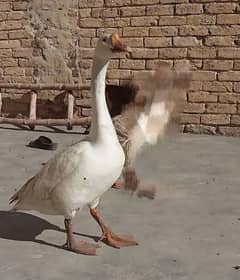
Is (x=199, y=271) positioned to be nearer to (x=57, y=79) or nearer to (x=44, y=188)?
(x=44, y=188)

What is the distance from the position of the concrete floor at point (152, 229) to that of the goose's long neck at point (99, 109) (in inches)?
28.7

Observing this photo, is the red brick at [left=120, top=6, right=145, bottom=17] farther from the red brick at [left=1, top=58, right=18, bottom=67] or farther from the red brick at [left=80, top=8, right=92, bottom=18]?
the red brick at [left=1, top=58, right=18, bottom=67]

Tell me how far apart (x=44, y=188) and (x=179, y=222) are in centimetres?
111

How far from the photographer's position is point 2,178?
16.9ft

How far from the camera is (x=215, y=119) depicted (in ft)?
23.6

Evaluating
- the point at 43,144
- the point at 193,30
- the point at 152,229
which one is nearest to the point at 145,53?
the point at 193,30

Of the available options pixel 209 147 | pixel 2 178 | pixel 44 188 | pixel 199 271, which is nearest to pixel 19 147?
pixel 2 178

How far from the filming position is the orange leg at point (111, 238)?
359 cm

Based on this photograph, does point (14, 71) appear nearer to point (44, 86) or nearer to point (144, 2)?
point (44, 86)

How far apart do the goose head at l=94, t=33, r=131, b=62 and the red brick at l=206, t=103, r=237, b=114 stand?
4.11 metres

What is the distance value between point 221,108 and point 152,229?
3549 millimetres

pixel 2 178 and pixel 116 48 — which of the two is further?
pixel 2 178

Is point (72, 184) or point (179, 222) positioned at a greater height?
point (72, 184)

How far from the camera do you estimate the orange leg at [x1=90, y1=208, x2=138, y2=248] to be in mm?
3590
